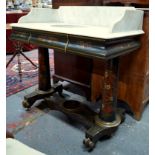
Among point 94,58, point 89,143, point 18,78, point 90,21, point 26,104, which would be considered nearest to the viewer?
point 94,58

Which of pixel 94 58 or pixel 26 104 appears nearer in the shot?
pixel 94 58

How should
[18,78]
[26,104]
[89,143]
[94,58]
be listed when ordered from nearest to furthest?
[94,58]
[89,143]
[26,104]
[18,78]

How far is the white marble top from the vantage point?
1.42 meters

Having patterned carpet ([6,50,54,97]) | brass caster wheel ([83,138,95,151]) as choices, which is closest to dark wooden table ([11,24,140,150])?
brass caster wheel ([83,138,95,151])

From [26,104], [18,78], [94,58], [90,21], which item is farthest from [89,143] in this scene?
[18,78]

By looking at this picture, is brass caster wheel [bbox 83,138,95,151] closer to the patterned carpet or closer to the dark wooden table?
the dark wooden table

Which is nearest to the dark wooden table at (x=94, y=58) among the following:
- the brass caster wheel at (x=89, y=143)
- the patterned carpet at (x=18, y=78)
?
the brass caster wheel at (x=89, y=143)

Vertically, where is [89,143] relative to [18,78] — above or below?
below

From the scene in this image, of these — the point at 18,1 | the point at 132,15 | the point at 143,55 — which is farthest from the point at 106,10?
the point at 18,1

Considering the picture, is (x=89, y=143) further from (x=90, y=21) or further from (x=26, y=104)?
(x=90, y=21)

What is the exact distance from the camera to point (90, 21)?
196 centimetres

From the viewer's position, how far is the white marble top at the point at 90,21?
1.42 m

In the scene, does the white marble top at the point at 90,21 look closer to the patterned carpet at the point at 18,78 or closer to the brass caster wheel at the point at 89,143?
the brass caster wheel at the point at 89,143

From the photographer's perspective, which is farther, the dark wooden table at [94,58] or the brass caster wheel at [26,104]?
the brass caster wheel at [26,104]
